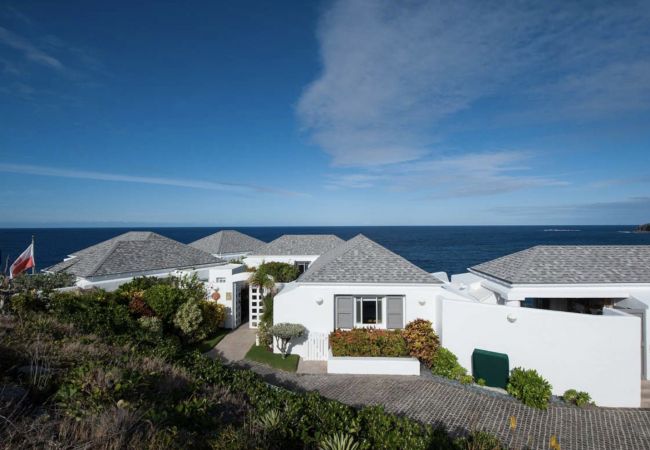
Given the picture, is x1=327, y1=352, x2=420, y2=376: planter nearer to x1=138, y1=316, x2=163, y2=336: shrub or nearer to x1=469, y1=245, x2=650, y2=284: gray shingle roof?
x1=469, y1=245, x2=650, y2=284: gray shingle roof

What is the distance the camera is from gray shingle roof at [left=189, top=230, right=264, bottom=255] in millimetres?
36469

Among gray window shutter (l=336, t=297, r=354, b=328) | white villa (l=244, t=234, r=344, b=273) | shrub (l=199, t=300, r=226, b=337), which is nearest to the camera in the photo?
gray window shutter (l=336, t=297, r=354, b=328)

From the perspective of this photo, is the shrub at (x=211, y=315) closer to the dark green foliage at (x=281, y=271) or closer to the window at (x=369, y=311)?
the dark green foliage at (x=281, y=271)

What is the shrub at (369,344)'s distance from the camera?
14.6 metres

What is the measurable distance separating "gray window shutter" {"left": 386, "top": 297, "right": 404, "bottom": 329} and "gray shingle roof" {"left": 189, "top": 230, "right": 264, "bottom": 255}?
78.4ft

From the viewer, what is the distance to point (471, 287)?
18.1 meters

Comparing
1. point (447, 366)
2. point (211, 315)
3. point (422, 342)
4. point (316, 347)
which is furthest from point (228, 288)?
point (447, 366)

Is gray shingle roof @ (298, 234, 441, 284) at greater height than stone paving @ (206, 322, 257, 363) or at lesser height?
greater

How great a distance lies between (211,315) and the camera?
18.8 m

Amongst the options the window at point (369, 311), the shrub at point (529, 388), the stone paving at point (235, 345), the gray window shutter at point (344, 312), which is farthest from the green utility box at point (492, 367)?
the stone paving at point (235, 345)

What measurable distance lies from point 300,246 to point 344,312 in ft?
59.5

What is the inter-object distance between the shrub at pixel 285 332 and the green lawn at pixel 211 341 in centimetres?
389

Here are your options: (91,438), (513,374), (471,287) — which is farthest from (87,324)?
(471,287)

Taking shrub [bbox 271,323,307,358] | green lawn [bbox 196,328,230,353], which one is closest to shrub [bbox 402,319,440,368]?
shrub [bbox 271,323,307,358]
